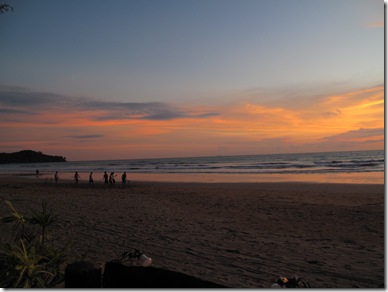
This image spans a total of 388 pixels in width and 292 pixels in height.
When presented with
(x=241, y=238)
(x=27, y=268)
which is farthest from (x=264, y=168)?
(x=27, y=268)

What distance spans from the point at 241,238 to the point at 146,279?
222 inches

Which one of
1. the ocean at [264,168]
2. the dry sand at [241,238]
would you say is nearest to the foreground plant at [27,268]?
the dry sand at [241,238]

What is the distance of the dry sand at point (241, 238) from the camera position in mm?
5793

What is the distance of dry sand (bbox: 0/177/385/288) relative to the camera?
579cm

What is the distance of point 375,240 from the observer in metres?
8.09

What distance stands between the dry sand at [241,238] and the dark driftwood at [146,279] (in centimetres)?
99

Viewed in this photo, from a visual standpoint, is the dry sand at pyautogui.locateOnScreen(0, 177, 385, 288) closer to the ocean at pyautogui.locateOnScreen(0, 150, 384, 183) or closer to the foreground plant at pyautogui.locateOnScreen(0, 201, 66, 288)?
the foreground plant at pyautogui.locateOnScreen(0, 201, 66, 288)

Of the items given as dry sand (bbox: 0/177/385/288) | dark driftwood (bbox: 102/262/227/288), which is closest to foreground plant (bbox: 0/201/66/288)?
dry sand (bbox: 0/177/385/288)

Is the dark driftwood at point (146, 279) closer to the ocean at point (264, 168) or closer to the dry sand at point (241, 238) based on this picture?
the dry sand at point (241, 238)

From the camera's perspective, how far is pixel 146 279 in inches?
113

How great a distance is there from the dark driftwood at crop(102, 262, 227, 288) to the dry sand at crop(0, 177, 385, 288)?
995 mm

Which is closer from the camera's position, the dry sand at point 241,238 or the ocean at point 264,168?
the dry sand at point 241,238

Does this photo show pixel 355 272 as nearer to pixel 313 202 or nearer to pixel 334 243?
pixel 334 243

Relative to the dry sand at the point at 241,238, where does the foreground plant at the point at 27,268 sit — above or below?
above
